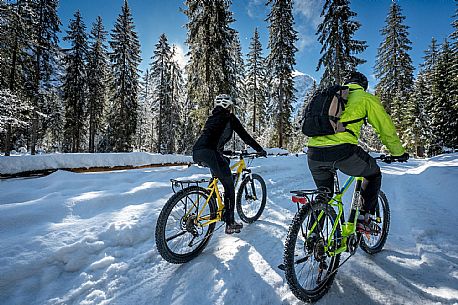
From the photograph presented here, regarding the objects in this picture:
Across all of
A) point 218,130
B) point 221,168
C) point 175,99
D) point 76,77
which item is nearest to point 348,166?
point 221,168

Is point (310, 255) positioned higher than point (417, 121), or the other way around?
point (417, 121)

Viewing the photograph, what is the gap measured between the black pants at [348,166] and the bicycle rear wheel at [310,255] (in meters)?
0.43

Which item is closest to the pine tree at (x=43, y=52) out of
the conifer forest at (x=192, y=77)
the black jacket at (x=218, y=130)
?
the conifer forest at (x=192, y=77)

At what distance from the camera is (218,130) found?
366 cm

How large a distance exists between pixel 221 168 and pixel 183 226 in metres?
1.05

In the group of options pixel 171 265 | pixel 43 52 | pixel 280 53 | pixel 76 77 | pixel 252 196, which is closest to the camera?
pixel 171 265

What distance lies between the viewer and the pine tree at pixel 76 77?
2472 centimetres

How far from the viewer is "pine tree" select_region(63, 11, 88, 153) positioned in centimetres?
2472

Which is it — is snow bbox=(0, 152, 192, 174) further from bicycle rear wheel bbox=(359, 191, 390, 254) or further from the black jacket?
bicycle rear wheel bbox=(359, 191, 390, 254)

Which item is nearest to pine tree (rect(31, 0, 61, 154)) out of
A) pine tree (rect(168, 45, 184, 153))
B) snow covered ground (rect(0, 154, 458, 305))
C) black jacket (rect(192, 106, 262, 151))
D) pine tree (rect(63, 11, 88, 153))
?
pine tree (rect(63, 11, 88, 153))

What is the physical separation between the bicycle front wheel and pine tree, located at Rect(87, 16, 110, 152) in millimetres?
26682

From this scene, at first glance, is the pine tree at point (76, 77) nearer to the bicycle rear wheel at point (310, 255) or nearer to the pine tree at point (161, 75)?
the pine tree at point (161, 75)

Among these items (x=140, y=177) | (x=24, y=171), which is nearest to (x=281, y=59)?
(x=140, y=177)

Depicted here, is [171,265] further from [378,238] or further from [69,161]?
[69,161]
